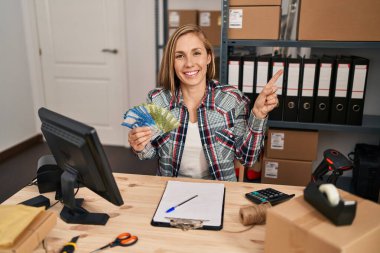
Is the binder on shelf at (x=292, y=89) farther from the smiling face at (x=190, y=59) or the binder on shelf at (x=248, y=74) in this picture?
the smiling face at (x=190, y=59)

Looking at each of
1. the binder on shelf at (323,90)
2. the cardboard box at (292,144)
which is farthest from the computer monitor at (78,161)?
the binder on shelf at (323,90)

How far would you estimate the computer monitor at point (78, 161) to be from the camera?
3.10ft

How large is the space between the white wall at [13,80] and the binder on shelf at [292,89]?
275 centimetres

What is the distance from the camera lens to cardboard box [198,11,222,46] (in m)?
2.88

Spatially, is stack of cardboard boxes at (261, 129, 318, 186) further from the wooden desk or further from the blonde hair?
the wooden desk

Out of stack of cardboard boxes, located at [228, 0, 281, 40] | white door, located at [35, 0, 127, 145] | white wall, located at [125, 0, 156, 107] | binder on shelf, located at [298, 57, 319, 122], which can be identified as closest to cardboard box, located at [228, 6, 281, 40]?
stack of cardboard boxes, located at [228, 0, 281, 40]

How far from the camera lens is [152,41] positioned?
3.44m

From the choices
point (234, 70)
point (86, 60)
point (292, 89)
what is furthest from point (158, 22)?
point (292, 89)

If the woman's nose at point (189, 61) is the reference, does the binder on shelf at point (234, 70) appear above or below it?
below

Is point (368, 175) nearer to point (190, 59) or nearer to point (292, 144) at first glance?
point (292, 144)

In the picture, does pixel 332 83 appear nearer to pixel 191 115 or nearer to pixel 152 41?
pixel 191 115

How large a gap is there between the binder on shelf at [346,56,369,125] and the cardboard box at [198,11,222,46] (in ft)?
3.66

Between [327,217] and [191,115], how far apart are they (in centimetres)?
90

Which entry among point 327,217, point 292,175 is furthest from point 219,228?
point 292,175
